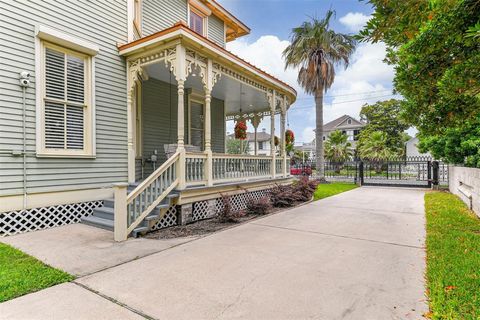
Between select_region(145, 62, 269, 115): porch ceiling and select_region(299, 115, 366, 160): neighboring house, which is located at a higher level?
select_region(299, 115, 366, 160): neighboring house

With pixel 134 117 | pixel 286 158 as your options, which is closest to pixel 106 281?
pixel 134 117

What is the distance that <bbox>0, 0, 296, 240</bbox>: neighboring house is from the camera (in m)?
4.94

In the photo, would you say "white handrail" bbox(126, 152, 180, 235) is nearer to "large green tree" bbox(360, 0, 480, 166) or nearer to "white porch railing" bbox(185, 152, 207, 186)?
"white porch railing" bbox(185, 152, 207, 186)

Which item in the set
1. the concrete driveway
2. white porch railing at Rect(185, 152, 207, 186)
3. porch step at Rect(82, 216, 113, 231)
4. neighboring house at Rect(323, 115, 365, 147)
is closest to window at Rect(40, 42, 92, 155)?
porch step at Rect(82, 216, 113, 231)

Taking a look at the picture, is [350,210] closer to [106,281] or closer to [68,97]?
[106,281]

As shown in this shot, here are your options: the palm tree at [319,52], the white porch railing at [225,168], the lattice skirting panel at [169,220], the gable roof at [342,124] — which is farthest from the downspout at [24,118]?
the gable roof at [342,124]

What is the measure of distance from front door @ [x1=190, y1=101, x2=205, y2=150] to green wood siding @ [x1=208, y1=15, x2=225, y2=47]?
2.85 meters

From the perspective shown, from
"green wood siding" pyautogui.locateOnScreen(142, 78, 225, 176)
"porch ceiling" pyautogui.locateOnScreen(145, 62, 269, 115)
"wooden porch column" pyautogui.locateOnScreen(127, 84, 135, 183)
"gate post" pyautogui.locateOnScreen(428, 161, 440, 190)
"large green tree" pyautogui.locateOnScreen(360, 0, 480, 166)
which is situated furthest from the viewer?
"gate post" pyautogui.locateOnScreen(428, 161, 440, 190)

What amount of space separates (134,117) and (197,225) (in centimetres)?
350

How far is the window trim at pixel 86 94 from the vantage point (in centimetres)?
520

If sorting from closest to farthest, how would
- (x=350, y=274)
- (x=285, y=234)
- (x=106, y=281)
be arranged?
(x=106, y=281) → (x=350, y=274) → (x=285, y=234)

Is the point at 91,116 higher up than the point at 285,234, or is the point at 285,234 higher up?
the point at 91,116

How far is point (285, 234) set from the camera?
5141 mm

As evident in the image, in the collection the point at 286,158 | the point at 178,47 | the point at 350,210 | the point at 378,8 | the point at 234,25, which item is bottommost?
the point at 350,210
